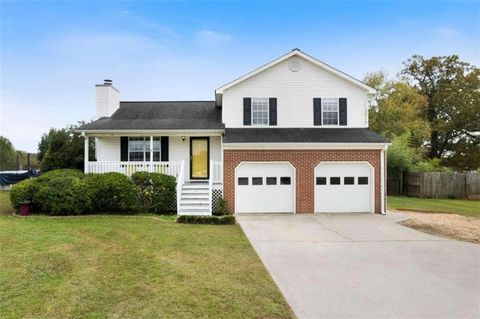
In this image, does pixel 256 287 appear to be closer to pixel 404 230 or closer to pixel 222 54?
pixel 404 230

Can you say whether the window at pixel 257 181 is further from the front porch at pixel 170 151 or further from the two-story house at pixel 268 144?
the front porch at pixel 170 151

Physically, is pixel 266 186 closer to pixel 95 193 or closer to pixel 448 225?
pixel 448 225

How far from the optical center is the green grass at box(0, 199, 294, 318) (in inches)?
162

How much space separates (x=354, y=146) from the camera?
1308 centimetres

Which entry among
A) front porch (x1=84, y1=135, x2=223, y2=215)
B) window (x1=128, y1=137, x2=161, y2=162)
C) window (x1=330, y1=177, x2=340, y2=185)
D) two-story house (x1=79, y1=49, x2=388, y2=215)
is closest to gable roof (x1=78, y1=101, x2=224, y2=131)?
two-story house (x1=79, y1=49, x2=388, y2=215)

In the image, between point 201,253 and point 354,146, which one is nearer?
point 201,253

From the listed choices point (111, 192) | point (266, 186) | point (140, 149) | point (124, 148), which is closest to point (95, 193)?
point (111, 192)

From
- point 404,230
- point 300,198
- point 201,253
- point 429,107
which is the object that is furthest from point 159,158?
point 429,107

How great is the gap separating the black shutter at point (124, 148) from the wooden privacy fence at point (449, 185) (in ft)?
63.3

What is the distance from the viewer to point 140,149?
49.3ft

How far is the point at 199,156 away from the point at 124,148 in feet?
11.9

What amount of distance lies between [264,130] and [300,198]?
11.8 ft

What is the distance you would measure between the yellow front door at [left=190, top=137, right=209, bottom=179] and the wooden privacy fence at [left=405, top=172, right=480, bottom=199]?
1568 cm

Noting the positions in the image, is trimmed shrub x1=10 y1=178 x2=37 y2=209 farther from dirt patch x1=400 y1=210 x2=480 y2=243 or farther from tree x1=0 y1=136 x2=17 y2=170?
tree x1=0 y1=136 x2=17 y2=170
